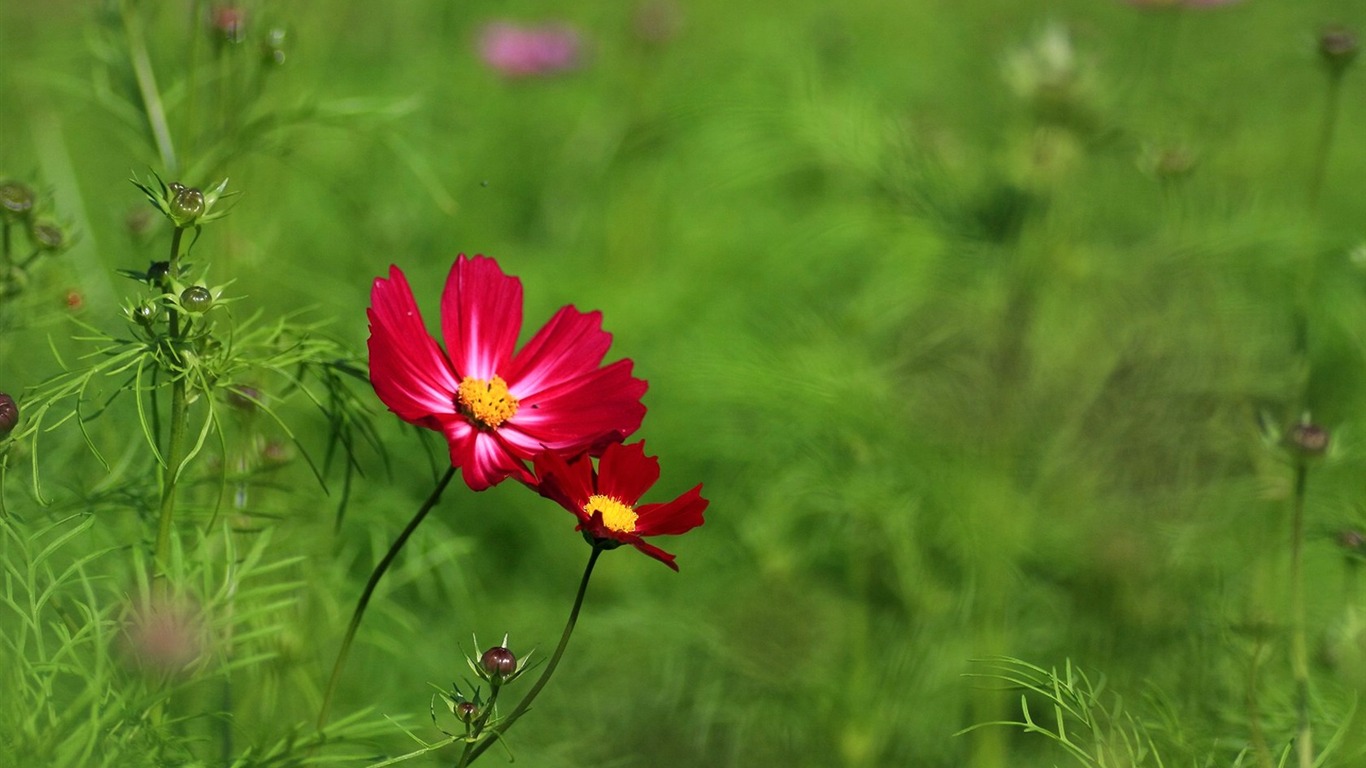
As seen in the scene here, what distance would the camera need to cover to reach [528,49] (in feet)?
7.41

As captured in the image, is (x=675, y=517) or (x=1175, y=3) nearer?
(x=675, y=517)

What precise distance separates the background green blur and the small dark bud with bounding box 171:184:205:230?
13.7 inches

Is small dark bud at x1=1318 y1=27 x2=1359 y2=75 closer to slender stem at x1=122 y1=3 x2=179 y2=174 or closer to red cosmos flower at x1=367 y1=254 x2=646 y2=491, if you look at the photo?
red cosmos flower at x1=367 y1=254 x2=646 y2=491

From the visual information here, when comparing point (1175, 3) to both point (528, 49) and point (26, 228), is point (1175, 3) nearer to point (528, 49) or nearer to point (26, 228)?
point (528, 49)

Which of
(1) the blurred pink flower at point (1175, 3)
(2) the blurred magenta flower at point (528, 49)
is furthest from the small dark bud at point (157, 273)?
(2) the blurred magenta flower at point (528, 49)

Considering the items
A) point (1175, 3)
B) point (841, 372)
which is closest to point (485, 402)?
point (841, 372)

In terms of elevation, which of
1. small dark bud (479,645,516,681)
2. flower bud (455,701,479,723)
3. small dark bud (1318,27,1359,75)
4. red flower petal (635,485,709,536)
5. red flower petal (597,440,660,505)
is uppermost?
small dark bud (1318,27,1359,75)

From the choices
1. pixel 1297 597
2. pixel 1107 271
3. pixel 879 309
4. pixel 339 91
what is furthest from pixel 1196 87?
pixel 1297 597

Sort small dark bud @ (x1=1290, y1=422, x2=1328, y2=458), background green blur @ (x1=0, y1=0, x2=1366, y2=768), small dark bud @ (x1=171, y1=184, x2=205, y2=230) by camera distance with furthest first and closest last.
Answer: background green blur @ (x1=0, y1=0, x2=1366, y2=768) → small dark bud @ (x1=1290, y1=422, x2=1328, y2=458) → small dark bud @ (x1=171, y1=184, x2=205, y2=230)

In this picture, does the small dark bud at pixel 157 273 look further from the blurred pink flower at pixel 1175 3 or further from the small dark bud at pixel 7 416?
the blurred pink flower at pixel 1175 3

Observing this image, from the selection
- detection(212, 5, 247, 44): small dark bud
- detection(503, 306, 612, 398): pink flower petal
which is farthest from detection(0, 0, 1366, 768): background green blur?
detection(503, 306, 612, 398): pink flower petal

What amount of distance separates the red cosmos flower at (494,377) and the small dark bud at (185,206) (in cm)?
10

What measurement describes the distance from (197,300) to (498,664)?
24cm

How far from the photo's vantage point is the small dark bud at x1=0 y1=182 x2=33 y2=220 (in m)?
0.82
